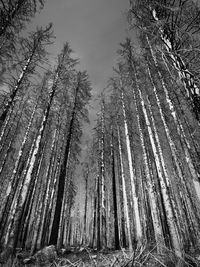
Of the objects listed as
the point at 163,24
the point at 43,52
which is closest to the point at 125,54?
the point at 43,52

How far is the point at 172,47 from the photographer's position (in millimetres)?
3029

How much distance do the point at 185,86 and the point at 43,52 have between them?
9286 millimetres

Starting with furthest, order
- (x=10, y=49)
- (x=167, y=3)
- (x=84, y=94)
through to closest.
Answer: (x=84, y=94)
(x=10, y=49)
(x=167, y=3)

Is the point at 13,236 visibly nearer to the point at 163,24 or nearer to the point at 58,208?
the point at 58,208

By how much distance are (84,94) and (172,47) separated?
1019 cm

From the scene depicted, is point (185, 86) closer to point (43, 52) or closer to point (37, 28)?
point (43, 52)

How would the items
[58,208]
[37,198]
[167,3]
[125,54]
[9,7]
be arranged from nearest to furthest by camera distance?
[167,3], [9,7], [58,208], [125,54], [37,198]

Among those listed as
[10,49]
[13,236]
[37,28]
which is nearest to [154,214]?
[13,236]

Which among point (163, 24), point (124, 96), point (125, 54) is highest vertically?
point (125, 54)

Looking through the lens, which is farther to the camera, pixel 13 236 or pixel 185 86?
pixel 13 236

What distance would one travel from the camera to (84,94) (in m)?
12.8

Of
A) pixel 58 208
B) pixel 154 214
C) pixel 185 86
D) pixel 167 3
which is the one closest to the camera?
pixel 185 86

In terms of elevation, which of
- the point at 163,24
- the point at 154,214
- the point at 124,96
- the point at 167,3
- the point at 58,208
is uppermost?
the point at 124,96

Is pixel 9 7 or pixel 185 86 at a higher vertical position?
pixel 9 7
